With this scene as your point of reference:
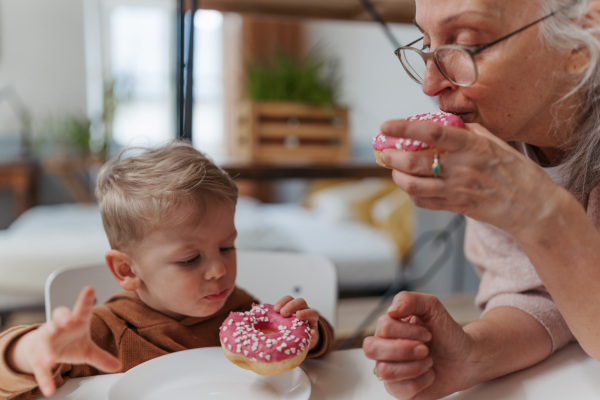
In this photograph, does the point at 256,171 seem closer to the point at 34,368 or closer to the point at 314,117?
the point at 314,117

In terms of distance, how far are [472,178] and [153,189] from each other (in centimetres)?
37

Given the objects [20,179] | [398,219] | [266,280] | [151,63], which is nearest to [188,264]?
[266,280]

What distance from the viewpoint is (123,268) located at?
68cm

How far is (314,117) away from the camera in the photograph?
1898mm

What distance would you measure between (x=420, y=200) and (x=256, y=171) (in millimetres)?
804

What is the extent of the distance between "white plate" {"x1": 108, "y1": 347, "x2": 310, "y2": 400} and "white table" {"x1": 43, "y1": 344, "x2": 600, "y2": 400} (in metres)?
0.02

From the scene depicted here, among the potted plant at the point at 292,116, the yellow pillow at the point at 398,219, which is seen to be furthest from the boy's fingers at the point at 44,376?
the yellow pillow at the point at 398,219

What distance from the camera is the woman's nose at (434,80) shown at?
2.00ft

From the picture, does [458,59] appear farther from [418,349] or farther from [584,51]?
[418,349]

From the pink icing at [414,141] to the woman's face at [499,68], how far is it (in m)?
0.02

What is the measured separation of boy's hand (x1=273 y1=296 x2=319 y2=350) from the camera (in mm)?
626

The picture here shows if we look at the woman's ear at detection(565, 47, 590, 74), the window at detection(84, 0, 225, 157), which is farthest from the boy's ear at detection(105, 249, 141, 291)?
the window at detection(84, 0, 225, 157)

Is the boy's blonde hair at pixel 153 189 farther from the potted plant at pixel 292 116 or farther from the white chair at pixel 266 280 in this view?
the potted plant at pixel 292 116

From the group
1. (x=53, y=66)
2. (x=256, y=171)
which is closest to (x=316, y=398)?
(x=256, y=171)
